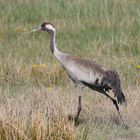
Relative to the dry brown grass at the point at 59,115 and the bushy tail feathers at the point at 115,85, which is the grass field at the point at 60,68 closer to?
the dry brown grass at the point at 59,115

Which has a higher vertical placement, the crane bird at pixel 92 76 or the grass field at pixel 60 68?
the crane bird at pixel 92 76

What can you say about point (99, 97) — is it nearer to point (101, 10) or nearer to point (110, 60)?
point (110, 60)

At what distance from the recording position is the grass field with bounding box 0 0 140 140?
7219mm

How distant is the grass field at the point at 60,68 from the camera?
722 cm

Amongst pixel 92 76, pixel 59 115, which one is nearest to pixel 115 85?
pixel 92 76

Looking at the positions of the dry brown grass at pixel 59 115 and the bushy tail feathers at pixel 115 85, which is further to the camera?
the bushy tail feathers at pixel 115 85

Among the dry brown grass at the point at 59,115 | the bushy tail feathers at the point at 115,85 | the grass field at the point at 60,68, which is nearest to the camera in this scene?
the dry brown grass at the point at 59,115

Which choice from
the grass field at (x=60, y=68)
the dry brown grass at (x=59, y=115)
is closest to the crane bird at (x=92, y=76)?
the dry brown grass at (x=59, y=115)

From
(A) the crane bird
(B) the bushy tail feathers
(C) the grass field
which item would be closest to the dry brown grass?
(C) the grass field

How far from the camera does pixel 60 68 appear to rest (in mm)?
10883

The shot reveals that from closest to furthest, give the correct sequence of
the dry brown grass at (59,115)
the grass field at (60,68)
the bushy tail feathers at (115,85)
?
the dry brown grass at (59,115) → the grass field at (60,68) → the bushy tail feathers at (115,85)

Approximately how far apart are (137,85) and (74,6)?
6.16m

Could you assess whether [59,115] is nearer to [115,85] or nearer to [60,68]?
[115,85]

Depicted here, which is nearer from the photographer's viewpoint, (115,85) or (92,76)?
(115,85)
